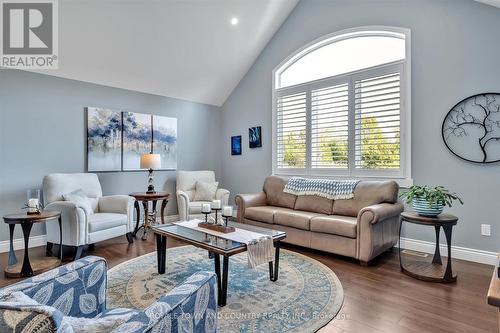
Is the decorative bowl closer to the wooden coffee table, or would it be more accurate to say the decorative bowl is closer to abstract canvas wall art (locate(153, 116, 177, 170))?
the wooden coffee table

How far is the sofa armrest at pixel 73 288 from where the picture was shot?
3.79 feet

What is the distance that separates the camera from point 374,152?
13.1 feet

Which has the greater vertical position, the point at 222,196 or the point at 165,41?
the point at 165,41

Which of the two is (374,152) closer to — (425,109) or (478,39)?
(425,109)

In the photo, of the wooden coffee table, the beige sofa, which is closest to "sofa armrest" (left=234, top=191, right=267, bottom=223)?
the beige sofa

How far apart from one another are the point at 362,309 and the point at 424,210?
1279 mm

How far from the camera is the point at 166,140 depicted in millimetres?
5199

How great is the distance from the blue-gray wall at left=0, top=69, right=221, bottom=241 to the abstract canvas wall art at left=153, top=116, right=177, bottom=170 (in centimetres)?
18

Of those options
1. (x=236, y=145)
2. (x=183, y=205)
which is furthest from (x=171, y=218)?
(x=236, y=145)

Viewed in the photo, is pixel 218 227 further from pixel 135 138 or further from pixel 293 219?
pixel 135 138

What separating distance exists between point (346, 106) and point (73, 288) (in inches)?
159

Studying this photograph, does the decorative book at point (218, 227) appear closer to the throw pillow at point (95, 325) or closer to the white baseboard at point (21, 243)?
the throw pillow at point (95, 325)

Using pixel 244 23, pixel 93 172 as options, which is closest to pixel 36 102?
pixel 93 172

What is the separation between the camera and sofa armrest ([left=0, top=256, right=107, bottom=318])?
3.79 ft
